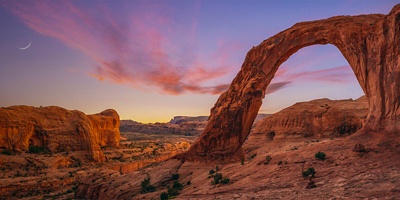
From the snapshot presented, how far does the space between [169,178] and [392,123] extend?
18.3 m

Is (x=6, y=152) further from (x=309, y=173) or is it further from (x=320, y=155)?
(x=320, y=155)

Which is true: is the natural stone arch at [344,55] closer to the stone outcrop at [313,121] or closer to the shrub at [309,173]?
the shrub at [309,173]

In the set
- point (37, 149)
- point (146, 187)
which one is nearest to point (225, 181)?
point (146, 187)

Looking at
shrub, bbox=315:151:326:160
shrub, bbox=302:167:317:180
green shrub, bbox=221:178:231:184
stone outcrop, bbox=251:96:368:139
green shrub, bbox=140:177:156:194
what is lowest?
green shrub, bbox=140:177:156:194

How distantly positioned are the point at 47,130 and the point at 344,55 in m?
→ 54.9

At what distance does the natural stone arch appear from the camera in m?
17.8

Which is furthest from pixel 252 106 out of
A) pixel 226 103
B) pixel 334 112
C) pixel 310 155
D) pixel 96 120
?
pixel 96 120

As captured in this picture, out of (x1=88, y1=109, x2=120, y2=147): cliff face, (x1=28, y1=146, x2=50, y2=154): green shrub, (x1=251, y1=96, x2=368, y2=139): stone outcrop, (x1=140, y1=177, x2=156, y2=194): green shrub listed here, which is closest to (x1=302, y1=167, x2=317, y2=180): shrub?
(x1=140, y1=177, x2=156, y2=194): green shrub

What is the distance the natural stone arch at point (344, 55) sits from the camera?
58.4ft

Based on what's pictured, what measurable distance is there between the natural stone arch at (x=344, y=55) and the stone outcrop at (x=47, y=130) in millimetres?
37252

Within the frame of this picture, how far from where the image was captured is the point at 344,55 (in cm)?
2286

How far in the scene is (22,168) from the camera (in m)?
42.4

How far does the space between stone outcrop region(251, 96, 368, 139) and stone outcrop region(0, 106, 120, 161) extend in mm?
39850

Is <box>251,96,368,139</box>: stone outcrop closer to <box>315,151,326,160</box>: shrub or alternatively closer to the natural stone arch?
the natural stone arch
